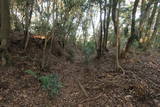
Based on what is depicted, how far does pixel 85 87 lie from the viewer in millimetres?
5723

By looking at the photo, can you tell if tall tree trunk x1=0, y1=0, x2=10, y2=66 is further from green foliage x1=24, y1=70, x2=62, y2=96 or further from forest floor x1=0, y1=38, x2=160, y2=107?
green foliage x1=24, y1=70, x2=62, y2=96

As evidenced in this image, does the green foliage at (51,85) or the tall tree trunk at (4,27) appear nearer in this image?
the green foliage at (51,85)

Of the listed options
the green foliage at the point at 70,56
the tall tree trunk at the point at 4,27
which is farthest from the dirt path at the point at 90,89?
the green foliage at the point at 70,56

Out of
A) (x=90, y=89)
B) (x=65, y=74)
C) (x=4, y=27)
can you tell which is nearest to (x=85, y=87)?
(x=90, y=89)

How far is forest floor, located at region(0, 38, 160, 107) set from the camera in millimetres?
4684

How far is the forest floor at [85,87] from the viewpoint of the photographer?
184 inches

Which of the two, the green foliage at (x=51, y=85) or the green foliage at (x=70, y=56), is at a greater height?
the green foliage at (x=70, y=56)

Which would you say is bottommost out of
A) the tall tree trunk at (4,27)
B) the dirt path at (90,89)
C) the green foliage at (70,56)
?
the dirt path at (90,89)

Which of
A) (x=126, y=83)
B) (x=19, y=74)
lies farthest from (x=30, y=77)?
(x=126, y=83)

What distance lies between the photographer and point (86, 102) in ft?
15.7

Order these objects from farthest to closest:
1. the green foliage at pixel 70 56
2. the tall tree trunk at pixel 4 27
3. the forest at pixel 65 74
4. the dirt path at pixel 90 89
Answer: the green foliage at pixel 70 56, the tall tree trunk at pixel 4 27, the forest at pixel 65 74, the dirt path at pixel 90 89

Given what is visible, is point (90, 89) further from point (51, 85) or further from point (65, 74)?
point (65, 74)

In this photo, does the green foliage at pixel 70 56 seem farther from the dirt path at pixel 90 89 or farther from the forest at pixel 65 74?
the dirt path at pixel 90 89

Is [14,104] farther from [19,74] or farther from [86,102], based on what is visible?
[86,102]
